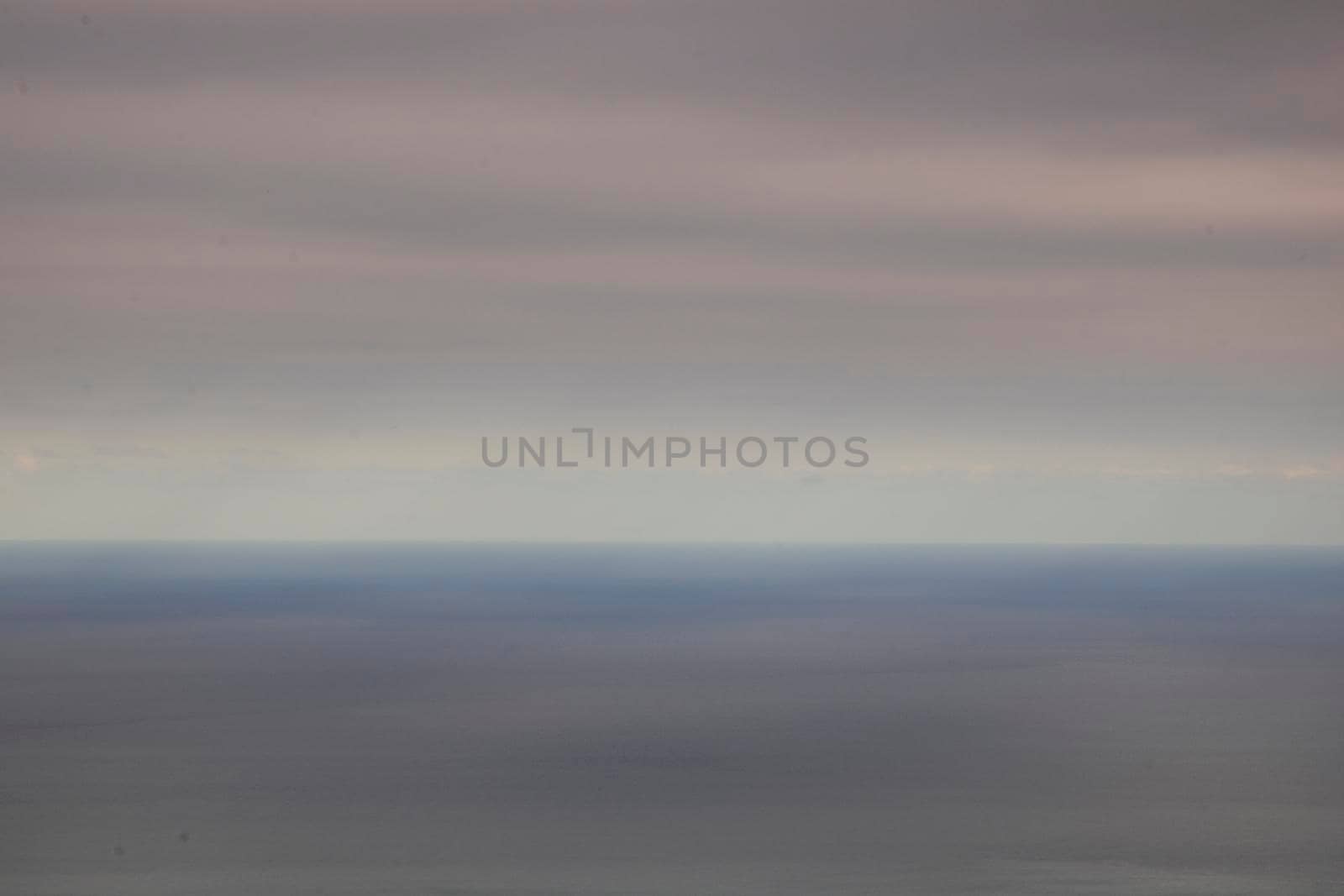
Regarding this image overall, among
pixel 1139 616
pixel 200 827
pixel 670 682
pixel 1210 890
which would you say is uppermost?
pixel 1139 616

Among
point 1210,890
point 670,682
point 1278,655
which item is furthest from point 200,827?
point 1278,655

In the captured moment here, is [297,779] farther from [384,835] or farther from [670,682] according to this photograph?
[670,682]

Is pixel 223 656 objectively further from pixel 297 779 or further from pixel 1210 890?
pixel 1210 890

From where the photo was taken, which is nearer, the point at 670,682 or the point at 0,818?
the point at 0,818

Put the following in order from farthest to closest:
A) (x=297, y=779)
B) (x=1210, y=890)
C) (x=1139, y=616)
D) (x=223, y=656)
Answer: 1. (x=1139, y=616)
2. (x=223, y=656)
3. (x=297, y=779)
4. (x=1210, y=890)

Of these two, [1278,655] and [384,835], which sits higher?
[1278,655]

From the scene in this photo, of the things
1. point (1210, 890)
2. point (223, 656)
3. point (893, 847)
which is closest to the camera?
point (1210, 890)

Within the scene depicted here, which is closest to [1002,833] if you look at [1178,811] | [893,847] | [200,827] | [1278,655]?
[893,847]
